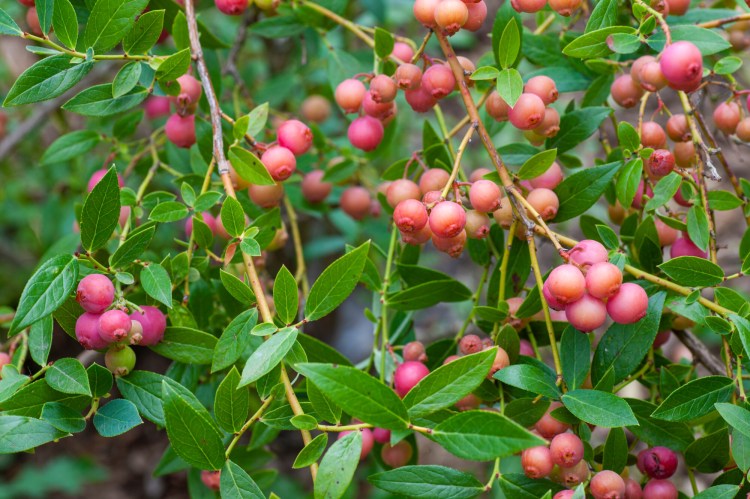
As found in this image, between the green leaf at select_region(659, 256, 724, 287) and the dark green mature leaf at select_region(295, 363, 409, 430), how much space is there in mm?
431

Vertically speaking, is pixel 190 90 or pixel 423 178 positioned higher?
pixel 190 90

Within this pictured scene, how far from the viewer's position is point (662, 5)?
3.59ft

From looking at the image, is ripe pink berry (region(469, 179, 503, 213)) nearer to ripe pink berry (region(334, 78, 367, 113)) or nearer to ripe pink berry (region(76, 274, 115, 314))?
ripe pink berry (region(334, 78, 367, 113))

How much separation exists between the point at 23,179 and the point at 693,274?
2.26m

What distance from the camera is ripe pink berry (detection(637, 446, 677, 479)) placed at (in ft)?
3.31

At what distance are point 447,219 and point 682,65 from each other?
0.35m

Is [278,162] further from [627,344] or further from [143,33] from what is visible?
[627,344]

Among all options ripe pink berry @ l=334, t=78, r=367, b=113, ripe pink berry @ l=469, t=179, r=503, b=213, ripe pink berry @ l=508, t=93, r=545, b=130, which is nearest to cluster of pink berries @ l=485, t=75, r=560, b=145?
ripe pink berry @ l=508, t=93, r=545, b=130

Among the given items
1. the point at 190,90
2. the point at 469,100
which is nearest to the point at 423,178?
the point at 469,100

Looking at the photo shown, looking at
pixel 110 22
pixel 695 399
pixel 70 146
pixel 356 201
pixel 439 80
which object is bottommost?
pixel 356 201

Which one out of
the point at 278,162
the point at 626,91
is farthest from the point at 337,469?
the point at 626,91

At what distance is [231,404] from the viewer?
901mm

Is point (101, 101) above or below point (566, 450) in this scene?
above

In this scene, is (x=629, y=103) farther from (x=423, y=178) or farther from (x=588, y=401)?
(x=588, y=401)
